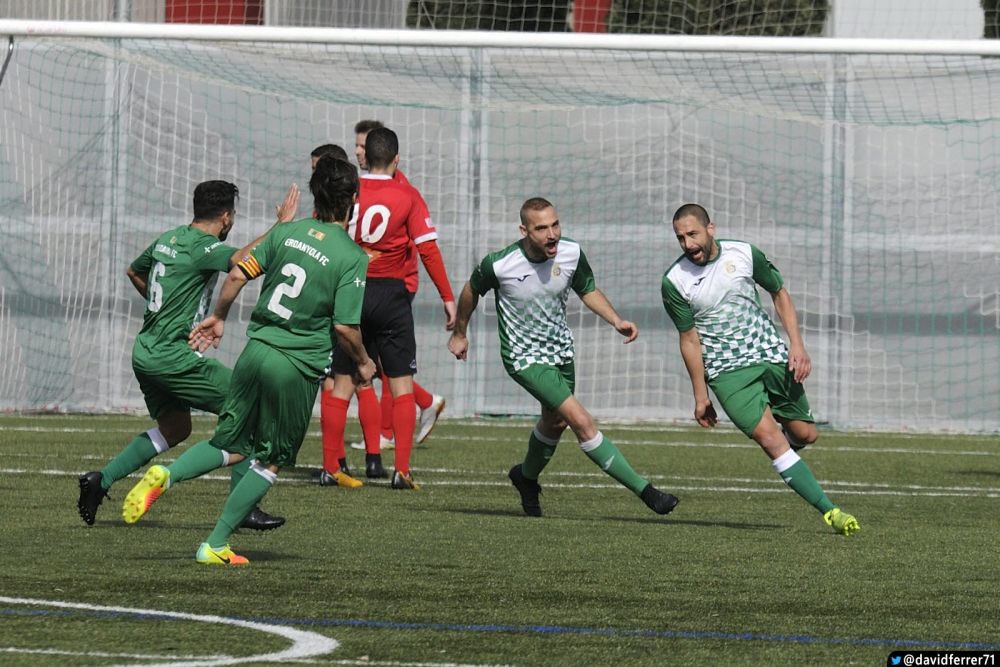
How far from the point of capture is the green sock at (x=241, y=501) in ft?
23.0

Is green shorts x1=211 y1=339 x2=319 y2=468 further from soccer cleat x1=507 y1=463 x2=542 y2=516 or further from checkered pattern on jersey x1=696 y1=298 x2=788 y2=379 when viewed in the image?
checkered pattern on jersey x1=696 y1=298 x2=788 y2=379

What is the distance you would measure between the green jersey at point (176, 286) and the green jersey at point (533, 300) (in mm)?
1493

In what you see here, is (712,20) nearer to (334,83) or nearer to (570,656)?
(334,83)

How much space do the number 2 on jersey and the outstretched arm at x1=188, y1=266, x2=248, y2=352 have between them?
192 millimetres

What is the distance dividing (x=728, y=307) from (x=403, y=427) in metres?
2.34

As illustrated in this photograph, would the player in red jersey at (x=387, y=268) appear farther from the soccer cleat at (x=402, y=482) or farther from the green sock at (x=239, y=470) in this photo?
the green sock at (x=239, y=470)

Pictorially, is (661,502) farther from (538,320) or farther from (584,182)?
(584,182)

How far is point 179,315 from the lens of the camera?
8.82 m


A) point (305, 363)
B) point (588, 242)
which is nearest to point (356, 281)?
point (305, 363)

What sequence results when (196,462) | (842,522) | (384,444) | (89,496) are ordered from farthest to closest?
(384,444) < (842,522) < (89,496) < (196,462)

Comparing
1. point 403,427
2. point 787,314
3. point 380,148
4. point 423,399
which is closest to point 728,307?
point 787,314

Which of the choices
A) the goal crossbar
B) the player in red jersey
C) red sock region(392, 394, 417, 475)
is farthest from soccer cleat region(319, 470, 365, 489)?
the goal crossbar

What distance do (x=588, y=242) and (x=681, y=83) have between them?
1.81 meters

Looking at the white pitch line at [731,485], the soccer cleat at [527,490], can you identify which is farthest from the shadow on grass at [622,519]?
the white pitch line at [731,485]
